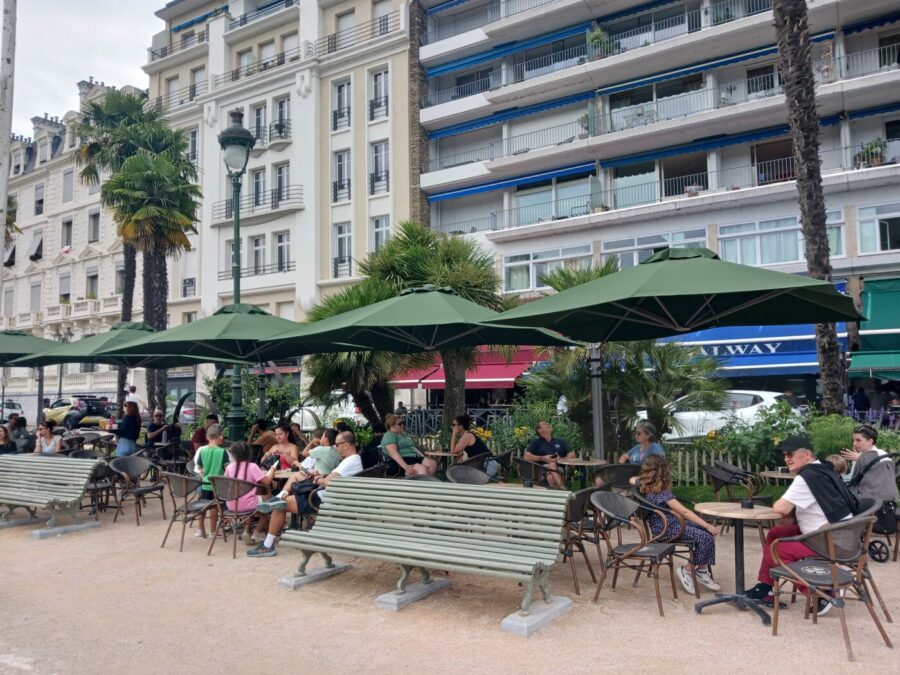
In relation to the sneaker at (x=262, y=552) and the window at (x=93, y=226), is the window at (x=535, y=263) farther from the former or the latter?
the window at (x=93, y=226)

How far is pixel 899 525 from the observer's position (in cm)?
728

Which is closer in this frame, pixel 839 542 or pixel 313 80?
pixel 839 542

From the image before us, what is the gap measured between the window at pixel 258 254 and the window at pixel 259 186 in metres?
1.68

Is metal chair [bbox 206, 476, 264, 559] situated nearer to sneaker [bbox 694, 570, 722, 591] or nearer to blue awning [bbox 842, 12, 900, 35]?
sneaker [bbox 694, 570, 722, 591]

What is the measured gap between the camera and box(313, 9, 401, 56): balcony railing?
1196 inches

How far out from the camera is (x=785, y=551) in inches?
209

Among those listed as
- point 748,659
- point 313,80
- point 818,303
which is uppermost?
point 313,80

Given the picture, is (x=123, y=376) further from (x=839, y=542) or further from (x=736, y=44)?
(x=839, y=542)

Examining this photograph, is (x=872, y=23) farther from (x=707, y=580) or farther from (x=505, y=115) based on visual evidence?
(x=707, y=580)

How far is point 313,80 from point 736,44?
57.3 ft

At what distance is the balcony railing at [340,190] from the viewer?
30.8 meters

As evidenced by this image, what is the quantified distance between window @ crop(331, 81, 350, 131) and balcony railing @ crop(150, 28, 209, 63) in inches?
363

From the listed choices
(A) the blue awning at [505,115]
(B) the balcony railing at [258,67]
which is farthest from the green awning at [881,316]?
(B) the balcony railing at [258,67]

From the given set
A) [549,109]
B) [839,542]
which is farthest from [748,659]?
[549,109]
